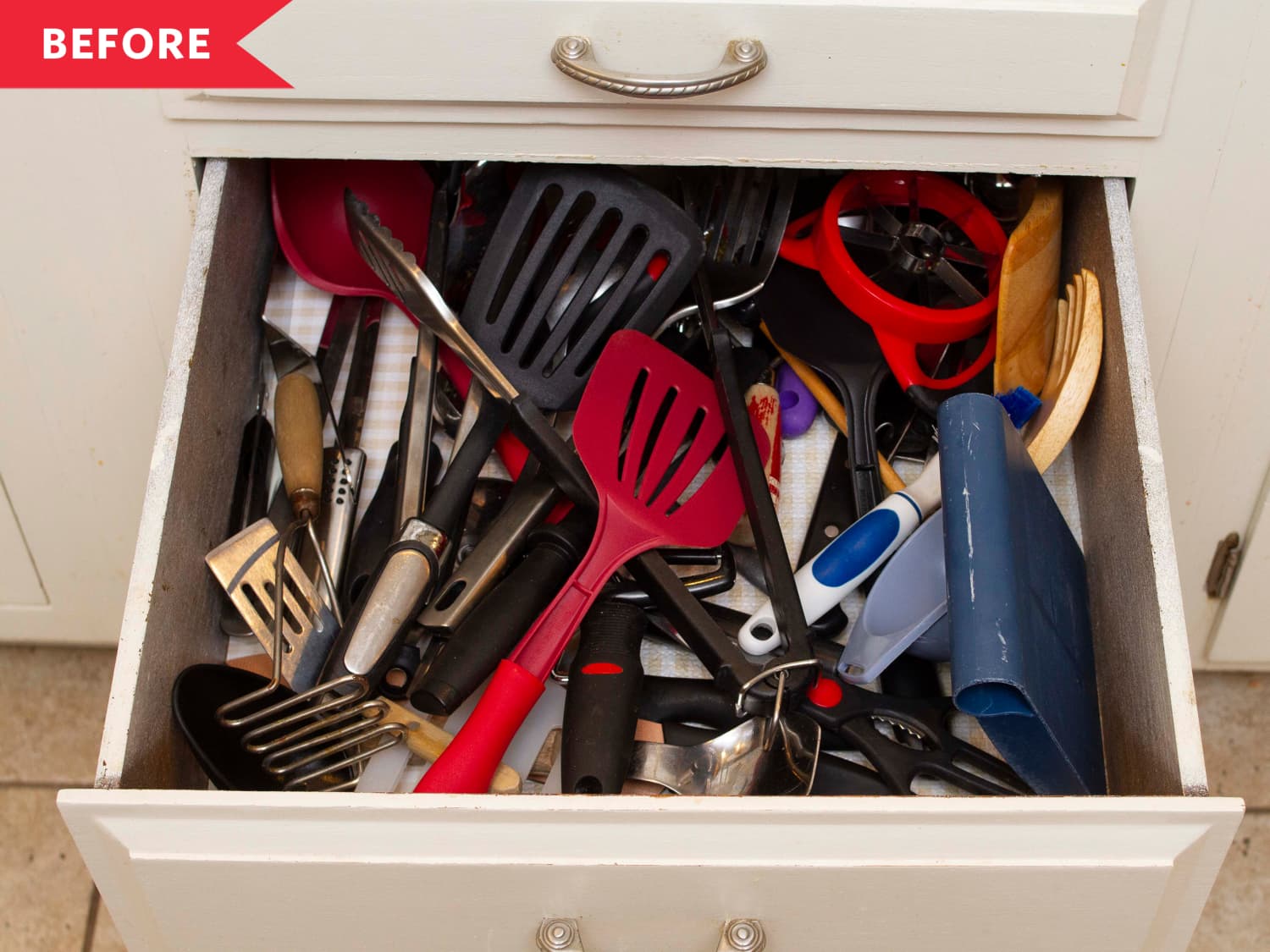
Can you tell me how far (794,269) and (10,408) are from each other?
0.58 meters

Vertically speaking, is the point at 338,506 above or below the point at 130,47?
below

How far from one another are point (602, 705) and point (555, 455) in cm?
15

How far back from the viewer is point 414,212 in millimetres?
864

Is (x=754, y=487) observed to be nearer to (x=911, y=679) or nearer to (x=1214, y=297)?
(x=911, y=679)

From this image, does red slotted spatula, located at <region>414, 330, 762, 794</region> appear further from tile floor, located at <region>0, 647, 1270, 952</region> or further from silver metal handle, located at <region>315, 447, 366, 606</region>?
tile floor, located at <region>0, 647, 1270, 952</region>

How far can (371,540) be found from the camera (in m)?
0.74

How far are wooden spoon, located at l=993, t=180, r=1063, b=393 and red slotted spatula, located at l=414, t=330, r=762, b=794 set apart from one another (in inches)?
7.0

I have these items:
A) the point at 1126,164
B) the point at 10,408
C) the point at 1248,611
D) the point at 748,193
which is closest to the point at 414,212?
the point at 748,193

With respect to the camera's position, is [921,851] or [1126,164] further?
[1126,164]

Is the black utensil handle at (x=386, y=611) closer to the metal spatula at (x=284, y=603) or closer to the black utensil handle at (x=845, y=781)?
the metal spatula at (x=284, y=603)

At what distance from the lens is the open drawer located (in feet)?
1.73

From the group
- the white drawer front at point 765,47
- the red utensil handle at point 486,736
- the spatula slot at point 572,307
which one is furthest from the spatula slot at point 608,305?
the red utensil handle at point 486,736

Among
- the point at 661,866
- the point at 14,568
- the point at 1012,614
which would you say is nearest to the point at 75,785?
the point at 14,568

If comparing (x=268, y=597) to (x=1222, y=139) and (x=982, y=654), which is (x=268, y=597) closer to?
(x=982, y=654)
